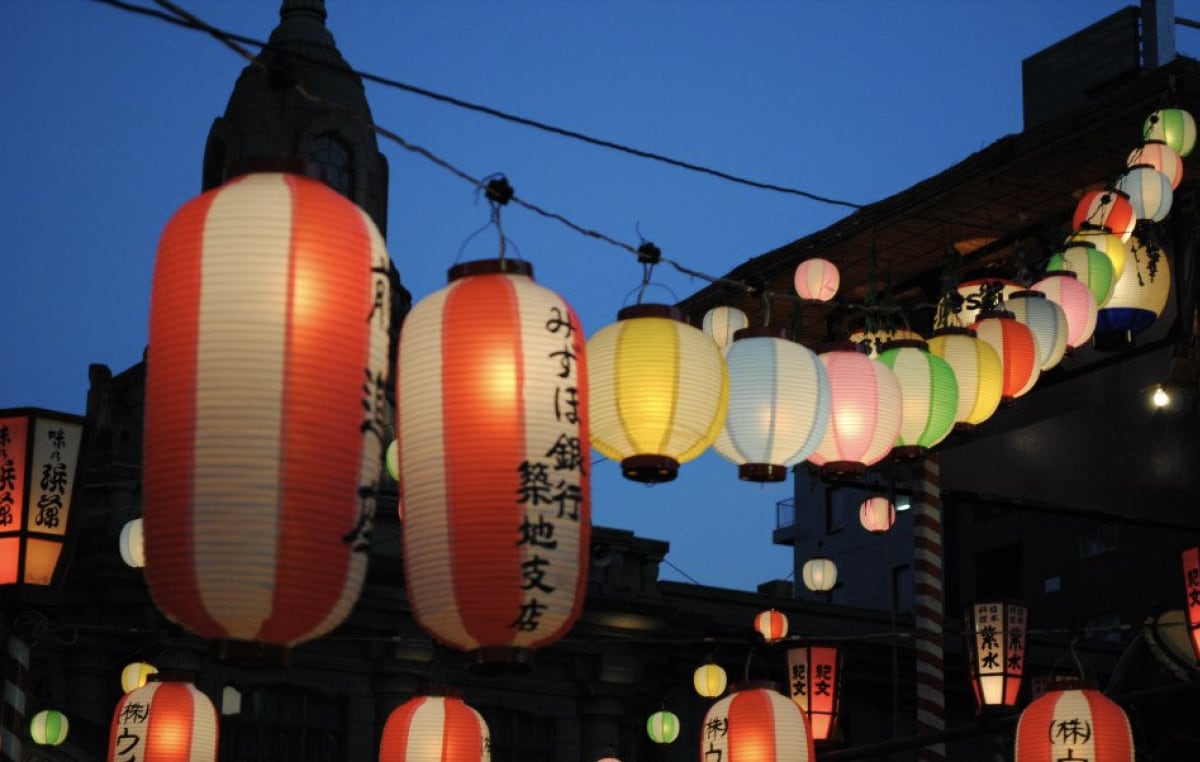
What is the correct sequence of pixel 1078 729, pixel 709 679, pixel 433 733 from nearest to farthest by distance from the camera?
1. pixel 1078 729
2. pixel 433 733
3. pixel 709 679

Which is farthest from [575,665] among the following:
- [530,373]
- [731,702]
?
[530,373]

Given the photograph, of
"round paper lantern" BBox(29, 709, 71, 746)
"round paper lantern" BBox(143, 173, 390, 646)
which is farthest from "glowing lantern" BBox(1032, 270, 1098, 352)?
"round paper lantern" BBox(29, 709, 71, 746)

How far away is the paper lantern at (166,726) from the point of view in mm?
16891

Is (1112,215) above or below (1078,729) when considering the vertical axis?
above

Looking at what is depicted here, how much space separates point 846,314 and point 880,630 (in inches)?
456

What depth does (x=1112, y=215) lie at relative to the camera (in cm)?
1788

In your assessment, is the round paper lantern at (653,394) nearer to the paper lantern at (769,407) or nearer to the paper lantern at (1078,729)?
the paper lantern at (769,407)

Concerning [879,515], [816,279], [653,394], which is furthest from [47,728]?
[653,394]

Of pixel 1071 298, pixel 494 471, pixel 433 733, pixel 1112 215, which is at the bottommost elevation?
pixel 433 733

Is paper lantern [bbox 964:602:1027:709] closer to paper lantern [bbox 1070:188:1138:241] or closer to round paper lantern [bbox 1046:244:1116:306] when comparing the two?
round paper lantern [bbox 1046:244:1116:306]

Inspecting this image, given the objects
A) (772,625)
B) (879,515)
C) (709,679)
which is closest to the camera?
(879,515)

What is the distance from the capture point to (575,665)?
2800 centimetres

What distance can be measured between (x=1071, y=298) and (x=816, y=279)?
4.76m

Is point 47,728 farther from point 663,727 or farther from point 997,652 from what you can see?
Answer: point 997,652
